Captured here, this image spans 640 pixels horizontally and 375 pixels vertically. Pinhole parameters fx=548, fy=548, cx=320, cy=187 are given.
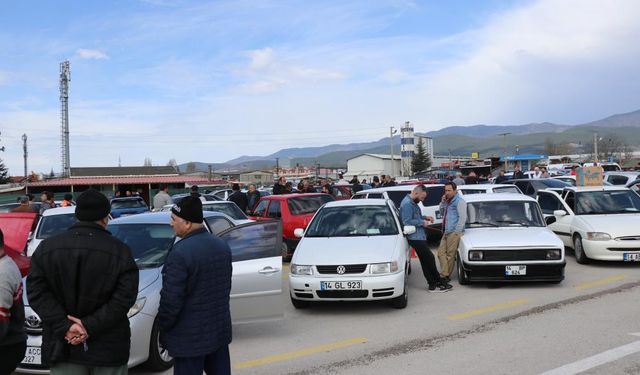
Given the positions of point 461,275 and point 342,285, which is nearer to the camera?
point 342,285

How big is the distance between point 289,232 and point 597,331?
7.98m

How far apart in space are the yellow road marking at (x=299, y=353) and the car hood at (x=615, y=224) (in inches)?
258

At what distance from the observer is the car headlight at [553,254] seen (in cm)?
884

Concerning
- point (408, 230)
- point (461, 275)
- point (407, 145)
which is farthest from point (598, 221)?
point (407, 145)

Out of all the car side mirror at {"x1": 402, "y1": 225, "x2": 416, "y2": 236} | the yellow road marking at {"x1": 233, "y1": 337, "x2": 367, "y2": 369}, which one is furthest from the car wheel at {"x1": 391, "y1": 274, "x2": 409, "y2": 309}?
the yellow road marking at {"x1": 233, "y1": 337, "x2": 367, "y2": 369}

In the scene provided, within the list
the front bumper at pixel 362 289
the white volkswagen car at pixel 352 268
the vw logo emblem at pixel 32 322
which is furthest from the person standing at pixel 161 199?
the vw logo emblem at pixel 32 322

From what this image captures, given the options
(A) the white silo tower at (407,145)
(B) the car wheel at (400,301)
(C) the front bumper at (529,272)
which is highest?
(A) the white silo tower at (407,145)

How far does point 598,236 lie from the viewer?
34.9ft

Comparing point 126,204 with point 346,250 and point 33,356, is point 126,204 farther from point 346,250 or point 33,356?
Answer: point 33,356

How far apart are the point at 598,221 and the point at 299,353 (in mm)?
7741

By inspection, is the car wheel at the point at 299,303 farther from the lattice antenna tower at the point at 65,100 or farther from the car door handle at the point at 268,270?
the lattice antenna tower at the point at 65,100

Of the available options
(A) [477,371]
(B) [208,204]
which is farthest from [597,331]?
(B) [208,204]

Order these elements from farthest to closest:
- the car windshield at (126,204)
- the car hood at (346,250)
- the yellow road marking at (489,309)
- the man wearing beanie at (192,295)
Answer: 1. the car windshield at (126,204)
2. the car hood at (346,250)
3. the yellow road marking at (489,309)
4. the man wearing beanie at (192,295)

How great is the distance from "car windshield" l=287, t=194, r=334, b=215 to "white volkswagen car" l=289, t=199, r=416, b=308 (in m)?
4.94
